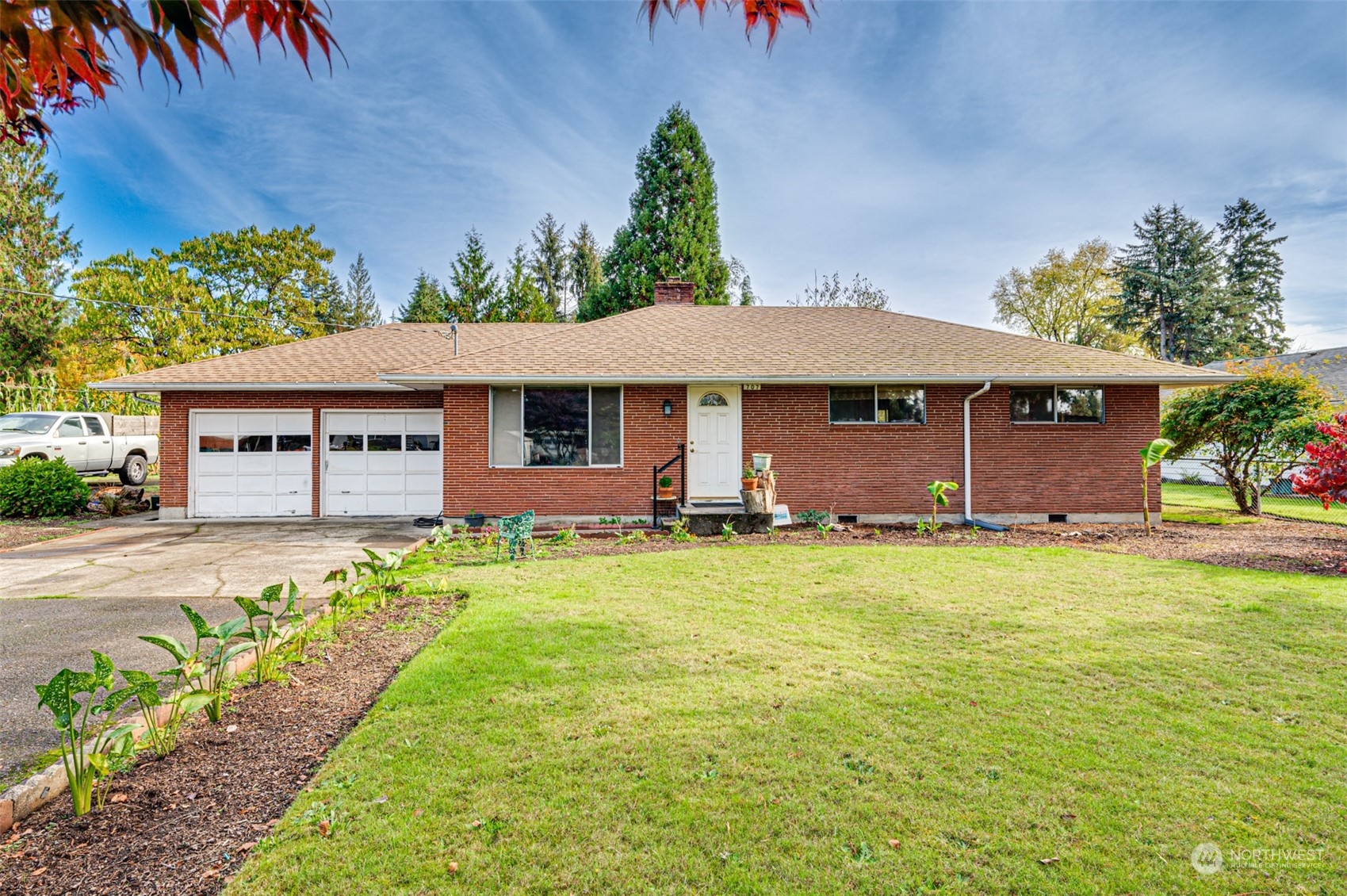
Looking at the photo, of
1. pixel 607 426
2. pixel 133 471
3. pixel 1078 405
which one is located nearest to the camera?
pixel 607 426

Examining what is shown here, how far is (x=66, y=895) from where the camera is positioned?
2.12 metres

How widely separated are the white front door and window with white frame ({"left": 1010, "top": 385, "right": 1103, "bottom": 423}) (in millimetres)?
5294

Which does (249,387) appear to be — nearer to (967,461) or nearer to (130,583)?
(130,583)

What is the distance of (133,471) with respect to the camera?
55.8 feet

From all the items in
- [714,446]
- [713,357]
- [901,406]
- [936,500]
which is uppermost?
[713,357]

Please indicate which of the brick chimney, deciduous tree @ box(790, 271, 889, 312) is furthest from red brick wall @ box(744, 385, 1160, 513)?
deciduous tree @ box(790, 271, 889, 312)

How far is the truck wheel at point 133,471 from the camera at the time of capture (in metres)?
16.8

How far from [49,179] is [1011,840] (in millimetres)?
42652

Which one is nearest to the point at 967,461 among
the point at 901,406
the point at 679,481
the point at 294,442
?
the point at 901,406

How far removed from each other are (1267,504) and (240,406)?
908 inches

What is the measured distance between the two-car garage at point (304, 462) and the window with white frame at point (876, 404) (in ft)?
26.3

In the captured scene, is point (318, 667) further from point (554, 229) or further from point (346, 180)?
point (554, 229)

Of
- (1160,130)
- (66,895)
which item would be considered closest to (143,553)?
(66,895)

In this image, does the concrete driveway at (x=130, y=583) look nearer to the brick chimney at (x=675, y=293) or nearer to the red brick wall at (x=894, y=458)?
the red brick wall at (x=894, y=458)
